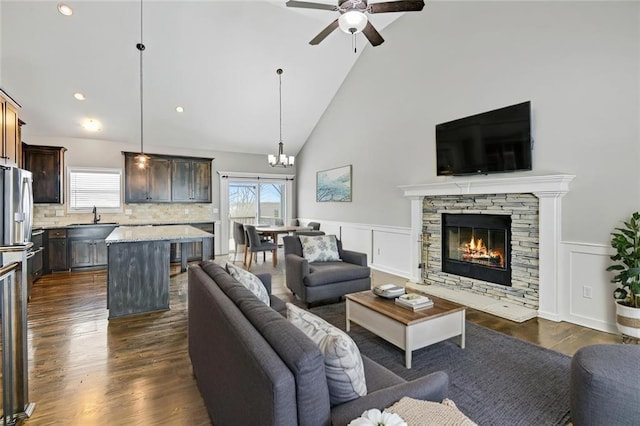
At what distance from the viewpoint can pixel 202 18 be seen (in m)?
4.68

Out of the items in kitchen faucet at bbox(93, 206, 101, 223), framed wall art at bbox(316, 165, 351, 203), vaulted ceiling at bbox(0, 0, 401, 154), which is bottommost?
kitchen faucet at bbox(93, 206, 101, 223)

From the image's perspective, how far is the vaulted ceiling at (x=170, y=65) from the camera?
4.42m

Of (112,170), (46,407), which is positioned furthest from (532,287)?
(112,170)

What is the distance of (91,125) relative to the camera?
6.21 metres

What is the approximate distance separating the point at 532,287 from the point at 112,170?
7909 mm

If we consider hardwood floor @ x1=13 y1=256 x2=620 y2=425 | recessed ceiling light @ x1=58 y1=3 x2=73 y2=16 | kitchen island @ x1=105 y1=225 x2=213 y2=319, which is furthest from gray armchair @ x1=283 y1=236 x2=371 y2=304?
recessed ceiling light @ x1=58 y1=3 x2=73 y2=16

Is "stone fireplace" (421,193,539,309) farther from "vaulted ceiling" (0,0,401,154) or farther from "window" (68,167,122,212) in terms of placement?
"window" (68,167,122,212)

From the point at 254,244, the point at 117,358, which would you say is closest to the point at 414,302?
the point at 117,358

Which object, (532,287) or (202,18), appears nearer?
(532,287)

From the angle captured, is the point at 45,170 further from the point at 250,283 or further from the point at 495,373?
the point at 495,373

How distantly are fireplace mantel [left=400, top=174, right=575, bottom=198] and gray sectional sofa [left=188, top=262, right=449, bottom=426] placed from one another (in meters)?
3.02

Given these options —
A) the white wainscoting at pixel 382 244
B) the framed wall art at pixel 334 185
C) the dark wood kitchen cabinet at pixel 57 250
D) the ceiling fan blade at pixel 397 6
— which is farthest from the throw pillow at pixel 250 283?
the dark wood kitchen cabinet at pixel 57 250

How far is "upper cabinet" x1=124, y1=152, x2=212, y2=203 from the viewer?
679cm

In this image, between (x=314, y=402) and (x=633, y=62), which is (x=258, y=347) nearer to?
(x=314, y=402)
